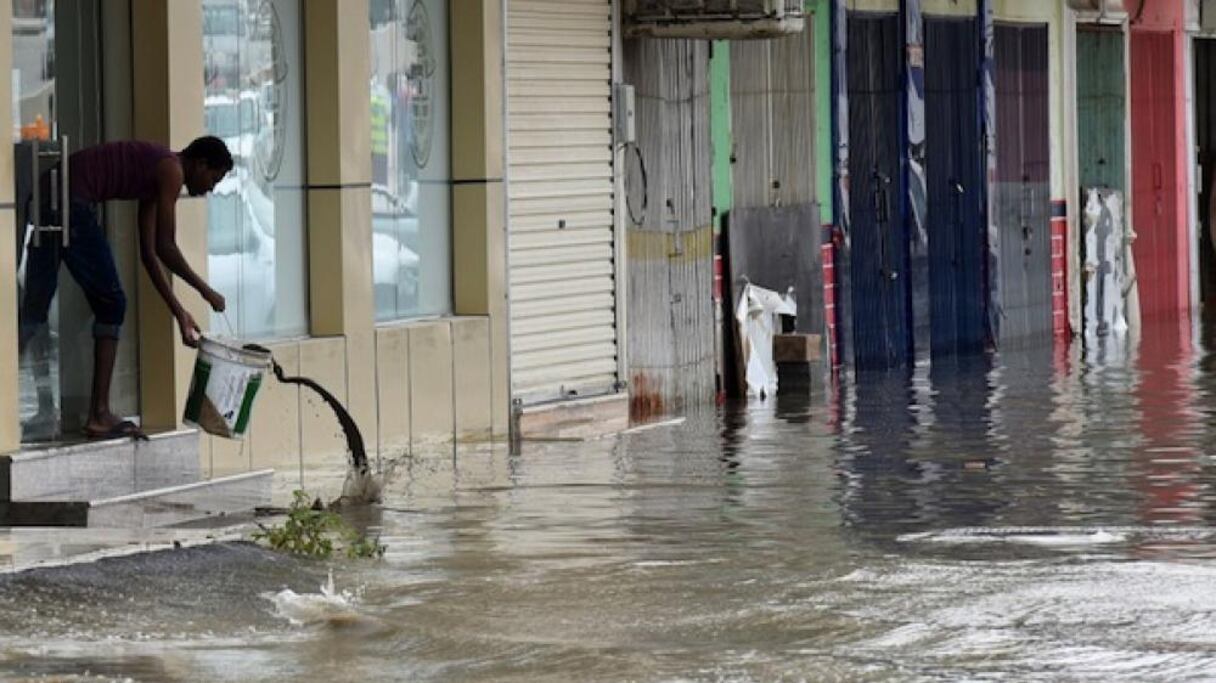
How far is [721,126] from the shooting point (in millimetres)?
22656

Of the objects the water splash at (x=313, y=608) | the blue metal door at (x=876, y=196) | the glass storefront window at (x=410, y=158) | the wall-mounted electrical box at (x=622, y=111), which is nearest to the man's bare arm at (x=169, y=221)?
the water splash at (x=313, y=608)

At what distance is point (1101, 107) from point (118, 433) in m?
18.9

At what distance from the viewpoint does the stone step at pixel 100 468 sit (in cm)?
1305

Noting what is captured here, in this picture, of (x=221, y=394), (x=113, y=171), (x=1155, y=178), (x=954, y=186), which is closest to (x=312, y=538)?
(x=221, y=394)

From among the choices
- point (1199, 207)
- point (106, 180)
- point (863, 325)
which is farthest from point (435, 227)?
point (1199, 207)

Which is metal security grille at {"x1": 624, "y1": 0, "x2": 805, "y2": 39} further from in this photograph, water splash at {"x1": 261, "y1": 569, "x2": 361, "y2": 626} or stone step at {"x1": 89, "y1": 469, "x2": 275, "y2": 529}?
water splash at {"x1": 261, "y1": 569, "x2": 361, "y2": 626}

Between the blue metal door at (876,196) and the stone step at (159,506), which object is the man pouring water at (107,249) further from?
the blue metal door at (876,196)

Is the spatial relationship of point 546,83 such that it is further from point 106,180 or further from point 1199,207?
point 1199,207

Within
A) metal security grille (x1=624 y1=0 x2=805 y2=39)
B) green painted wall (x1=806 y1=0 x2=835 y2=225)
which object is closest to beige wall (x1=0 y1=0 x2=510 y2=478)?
metal security grille (x1=624 y1=0 x2=805 y2=39)

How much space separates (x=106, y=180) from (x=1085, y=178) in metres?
18.3

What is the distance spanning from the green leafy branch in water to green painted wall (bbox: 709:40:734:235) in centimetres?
1026

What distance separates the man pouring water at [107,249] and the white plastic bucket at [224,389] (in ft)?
0.67

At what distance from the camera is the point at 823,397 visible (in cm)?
2231

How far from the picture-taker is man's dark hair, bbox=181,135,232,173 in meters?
14.0
